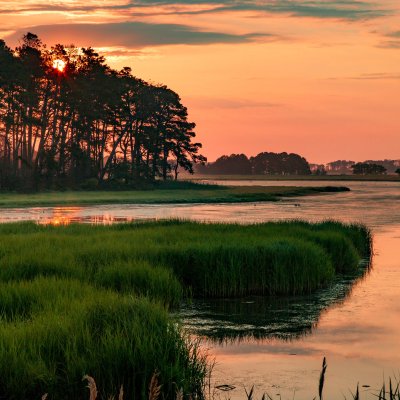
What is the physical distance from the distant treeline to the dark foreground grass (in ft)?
173

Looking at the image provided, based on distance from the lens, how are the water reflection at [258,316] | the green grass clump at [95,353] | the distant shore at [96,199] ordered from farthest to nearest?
the distant shore at [96,199] → the water reflection at [258,316] → the green grass clump at [95,353]

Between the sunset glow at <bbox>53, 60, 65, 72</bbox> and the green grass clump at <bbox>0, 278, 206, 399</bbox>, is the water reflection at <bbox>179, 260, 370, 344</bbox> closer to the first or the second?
the green grass clump at <bbox>0, 278, 206, 399</bbox>

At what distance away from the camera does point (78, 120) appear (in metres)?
93.1

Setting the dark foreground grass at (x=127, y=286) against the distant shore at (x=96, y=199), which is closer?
the dark foreground grass at (x=127, y=286)

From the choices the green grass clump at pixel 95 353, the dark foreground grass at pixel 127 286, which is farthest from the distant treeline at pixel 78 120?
the green grass clump at pixel 95 353

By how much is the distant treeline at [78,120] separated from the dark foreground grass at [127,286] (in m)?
52.8

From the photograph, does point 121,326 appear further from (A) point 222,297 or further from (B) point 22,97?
(B) point 22,97

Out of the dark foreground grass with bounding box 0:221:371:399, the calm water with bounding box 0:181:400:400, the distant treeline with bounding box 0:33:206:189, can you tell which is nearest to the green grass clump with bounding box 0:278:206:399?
the dark foreground grass with bounding box 0:221:371:399

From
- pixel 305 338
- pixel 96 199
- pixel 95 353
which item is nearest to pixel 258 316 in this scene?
pixel 305 338

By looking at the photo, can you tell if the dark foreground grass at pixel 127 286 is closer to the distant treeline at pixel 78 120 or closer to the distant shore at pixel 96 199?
the distant shore at pixel 96 199

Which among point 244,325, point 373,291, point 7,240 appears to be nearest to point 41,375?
point 244,325

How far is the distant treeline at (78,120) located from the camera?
8300cm

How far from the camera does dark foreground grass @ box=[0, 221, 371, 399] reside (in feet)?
32.3

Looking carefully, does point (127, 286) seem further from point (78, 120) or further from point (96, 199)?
point (78, 120)
